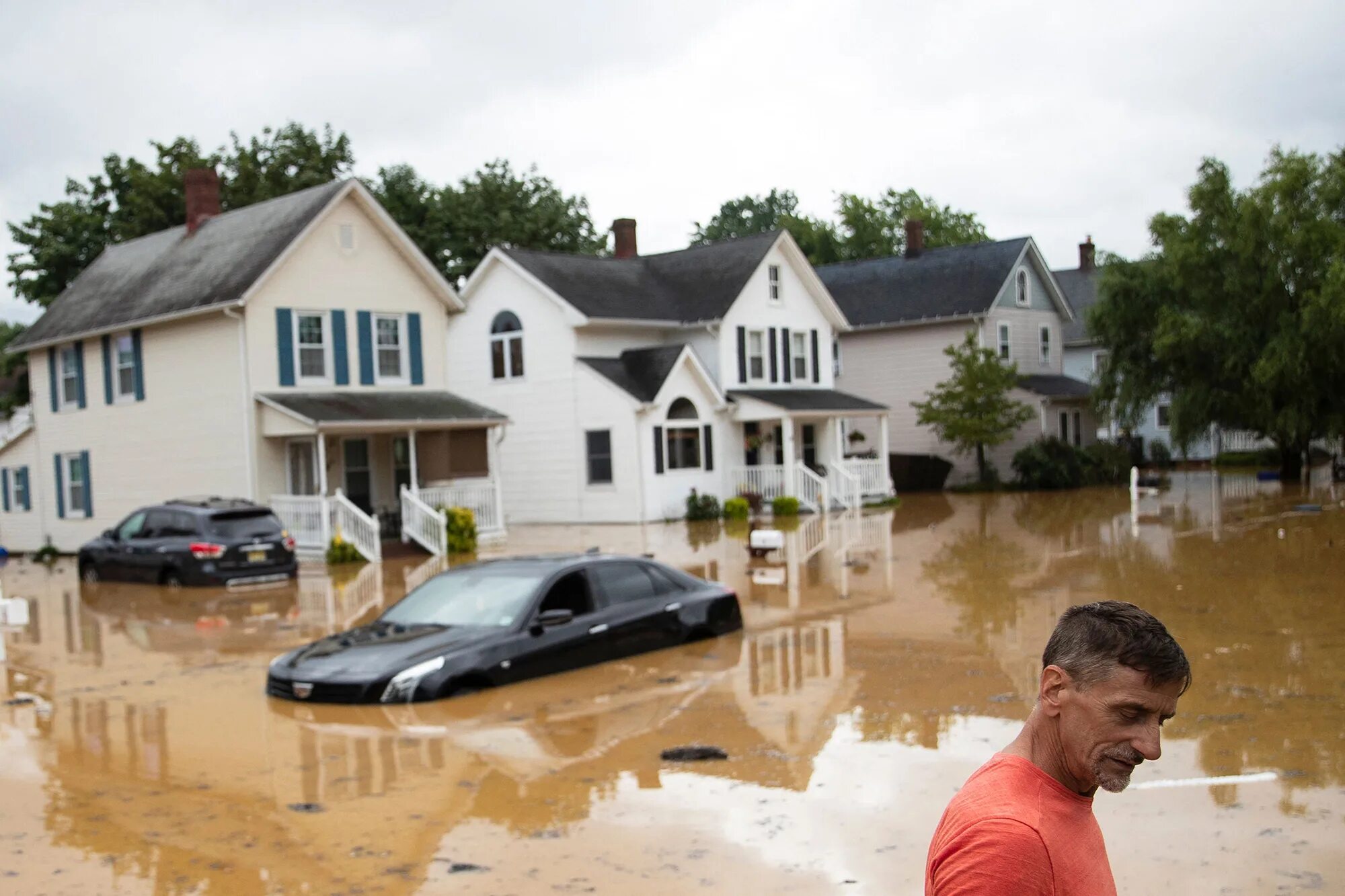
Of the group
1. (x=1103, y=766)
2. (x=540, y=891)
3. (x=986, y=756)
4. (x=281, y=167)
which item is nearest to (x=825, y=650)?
(x=986, y=756)

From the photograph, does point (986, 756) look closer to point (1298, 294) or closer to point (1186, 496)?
point (1186, 496)

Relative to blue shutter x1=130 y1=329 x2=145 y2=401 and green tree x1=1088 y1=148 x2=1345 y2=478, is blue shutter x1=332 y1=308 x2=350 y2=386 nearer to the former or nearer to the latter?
blue shutter x1=130 y1=329 x2=145 y2=401

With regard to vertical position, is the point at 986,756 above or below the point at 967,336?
below

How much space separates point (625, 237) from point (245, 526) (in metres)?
22.1

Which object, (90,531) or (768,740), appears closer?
(768,740)

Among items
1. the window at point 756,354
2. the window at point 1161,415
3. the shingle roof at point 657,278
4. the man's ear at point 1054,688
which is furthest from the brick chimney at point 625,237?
the man's ear at point 1054,688

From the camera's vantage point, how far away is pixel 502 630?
12.9 m

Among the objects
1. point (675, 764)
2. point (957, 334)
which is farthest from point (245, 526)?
point (957, 334)

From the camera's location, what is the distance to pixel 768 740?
10.5 meters

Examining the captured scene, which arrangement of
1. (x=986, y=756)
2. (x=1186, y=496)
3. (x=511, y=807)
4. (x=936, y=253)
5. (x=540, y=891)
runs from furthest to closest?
(x=936, y=253) → (x=1186, y=496) → (x=986, y=756) → (x=511, y=807) → (x=540, y=891)

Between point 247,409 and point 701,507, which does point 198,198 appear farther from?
point 701,507

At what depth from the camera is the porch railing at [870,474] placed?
3953 centimetres

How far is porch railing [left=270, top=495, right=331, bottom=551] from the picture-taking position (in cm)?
2778

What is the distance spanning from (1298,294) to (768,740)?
3425 cm
